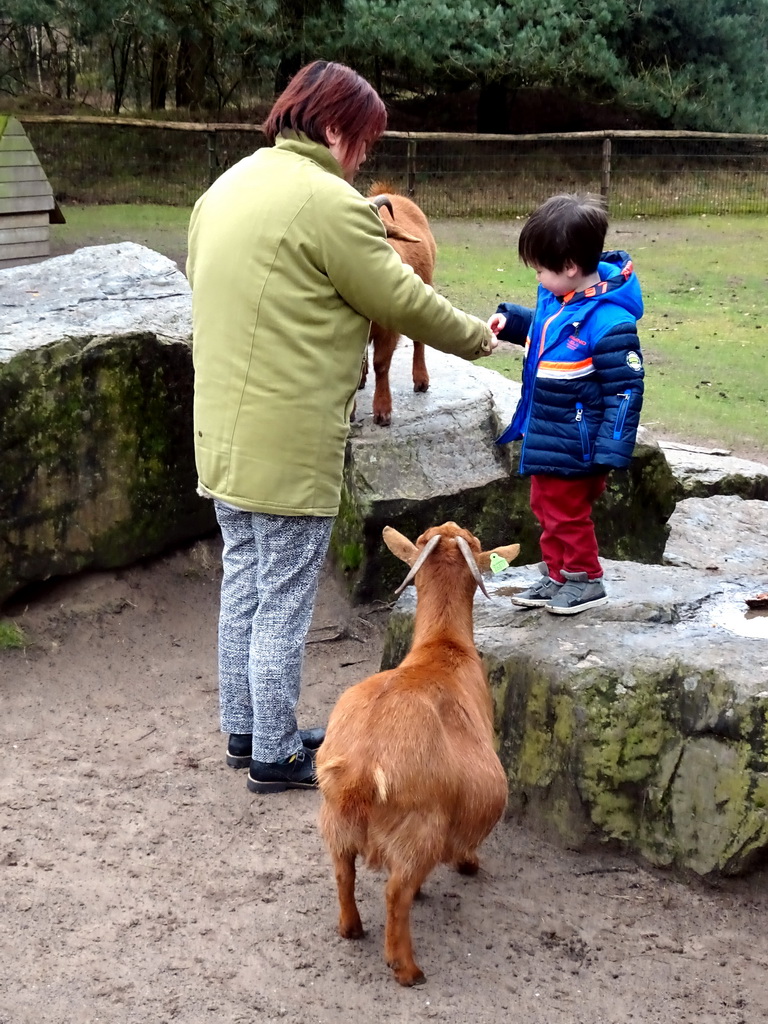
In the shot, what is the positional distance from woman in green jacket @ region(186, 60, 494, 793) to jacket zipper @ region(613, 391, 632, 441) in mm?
575

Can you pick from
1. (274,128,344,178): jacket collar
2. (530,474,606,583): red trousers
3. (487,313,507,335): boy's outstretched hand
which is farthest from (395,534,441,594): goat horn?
(274,128,344,178): jacket collar

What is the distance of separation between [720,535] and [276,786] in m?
3.52

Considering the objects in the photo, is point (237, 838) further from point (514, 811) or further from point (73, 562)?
point (73, 562)

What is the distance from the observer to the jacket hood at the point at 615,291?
3541 mm

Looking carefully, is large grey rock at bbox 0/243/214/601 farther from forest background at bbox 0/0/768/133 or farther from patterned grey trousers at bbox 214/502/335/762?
forest background at bbox 0/0/768/133

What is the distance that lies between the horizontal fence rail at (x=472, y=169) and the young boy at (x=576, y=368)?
46.3ft

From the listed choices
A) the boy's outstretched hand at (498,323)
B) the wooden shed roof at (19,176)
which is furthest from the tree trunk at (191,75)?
the boy's outstretched hand at (498,323)

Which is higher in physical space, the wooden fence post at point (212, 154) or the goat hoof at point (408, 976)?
the wooden fence post at point (212, 154)

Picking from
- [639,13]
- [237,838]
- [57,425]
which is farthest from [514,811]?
[639,13]

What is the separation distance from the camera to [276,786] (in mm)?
3977

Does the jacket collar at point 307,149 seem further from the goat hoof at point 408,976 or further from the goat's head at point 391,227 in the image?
the goat hoof at point 408,976

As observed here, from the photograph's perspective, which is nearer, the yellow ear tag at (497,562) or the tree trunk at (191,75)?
the yellow ear tag at (497,562)

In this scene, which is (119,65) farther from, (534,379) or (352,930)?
(352,930)

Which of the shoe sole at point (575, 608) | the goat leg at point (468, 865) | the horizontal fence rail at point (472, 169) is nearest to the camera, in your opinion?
the goat leg at point (468, 865)
